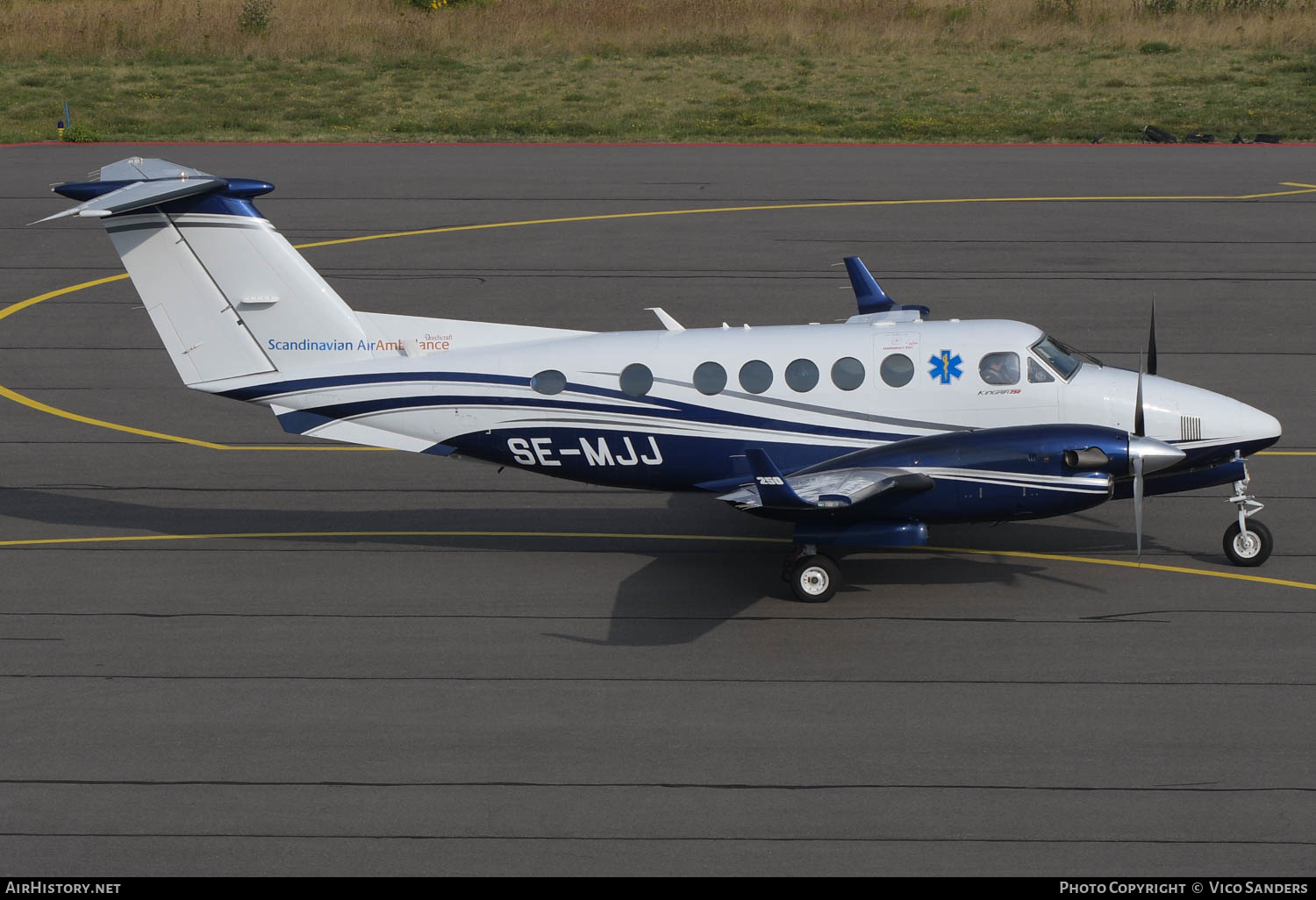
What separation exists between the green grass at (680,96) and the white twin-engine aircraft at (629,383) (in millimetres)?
26825

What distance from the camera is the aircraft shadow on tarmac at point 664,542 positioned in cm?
1538

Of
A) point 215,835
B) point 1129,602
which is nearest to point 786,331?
point 1129,602

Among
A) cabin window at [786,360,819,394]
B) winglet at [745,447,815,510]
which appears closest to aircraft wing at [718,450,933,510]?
winglet at [745,447,815,510]

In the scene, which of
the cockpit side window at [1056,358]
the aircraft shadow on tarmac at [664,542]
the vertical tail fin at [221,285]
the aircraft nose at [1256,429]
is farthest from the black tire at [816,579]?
the vertical tail fin at [221,285]

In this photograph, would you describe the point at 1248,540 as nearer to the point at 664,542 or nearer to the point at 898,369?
the point at 898,369

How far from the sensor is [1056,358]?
1589cm

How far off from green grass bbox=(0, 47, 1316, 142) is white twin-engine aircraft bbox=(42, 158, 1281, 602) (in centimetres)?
2683

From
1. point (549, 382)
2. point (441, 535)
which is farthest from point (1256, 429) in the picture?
point (441, 535)

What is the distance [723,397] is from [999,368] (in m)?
3.13

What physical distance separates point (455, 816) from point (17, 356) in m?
17.1

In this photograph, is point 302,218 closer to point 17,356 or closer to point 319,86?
point 17,356

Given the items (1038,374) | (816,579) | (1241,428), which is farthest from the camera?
(1038,374)

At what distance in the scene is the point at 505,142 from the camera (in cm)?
4166

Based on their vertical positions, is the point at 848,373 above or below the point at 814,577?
above
